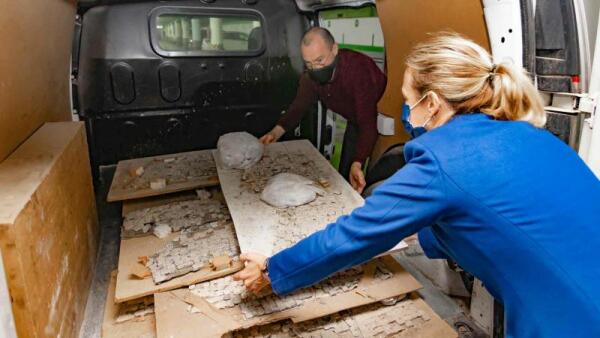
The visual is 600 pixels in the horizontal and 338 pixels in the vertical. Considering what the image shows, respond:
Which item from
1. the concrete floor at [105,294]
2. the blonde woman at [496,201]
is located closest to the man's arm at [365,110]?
the concrete floor at [105,294]

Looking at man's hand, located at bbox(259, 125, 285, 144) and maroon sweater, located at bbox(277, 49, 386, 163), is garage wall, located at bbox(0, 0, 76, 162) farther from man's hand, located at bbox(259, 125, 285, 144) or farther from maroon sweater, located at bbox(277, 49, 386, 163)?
maroon sweater, located at bbox(277, 49, 386, 163)

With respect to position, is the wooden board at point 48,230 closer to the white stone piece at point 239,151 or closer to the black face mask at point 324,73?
the white stone piece at point 239,151

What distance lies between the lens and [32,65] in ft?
6.55

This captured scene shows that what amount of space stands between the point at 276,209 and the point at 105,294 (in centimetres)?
92

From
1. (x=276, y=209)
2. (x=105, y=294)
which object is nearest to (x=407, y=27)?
(x=276, y=209)

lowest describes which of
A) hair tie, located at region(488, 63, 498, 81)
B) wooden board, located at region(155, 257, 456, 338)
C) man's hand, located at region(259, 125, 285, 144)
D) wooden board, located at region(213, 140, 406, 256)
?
wooden board, located at region(155, 257, 456, 338)

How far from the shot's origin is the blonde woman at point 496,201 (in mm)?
1039

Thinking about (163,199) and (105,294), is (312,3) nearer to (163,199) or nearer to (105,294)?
(163,199)

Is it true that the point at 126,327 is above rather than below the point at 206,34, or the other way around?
below

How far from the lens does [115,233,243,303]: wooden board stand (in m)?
1.70

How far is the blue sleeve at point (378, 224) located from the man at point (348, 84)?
145 centimetres

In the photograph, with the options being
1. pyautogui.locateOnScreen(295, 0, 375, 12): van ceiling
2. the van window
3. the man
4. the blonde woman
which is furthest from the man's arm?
the blonde woman

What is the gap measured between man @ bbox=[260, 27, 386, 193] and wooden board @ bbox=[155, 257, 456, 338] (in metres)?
1.00

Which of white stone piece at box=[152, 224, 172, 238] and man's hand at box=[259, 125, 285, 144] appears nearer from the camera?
white stone piece at box=[152, 224, 172, 238]
